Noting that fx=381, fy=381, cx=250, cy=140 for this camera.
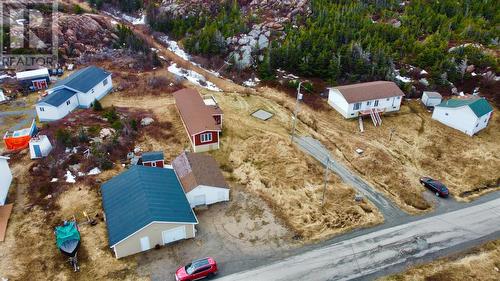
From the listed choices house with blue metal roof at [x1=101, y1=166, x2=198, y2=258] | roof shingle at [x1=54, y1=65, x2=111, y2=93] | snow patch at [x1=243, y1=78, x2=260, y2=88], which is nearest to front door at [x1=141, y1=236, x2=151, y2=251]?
house with blue metal roof at [x1=101, y1=166, x2=198, y2=258]

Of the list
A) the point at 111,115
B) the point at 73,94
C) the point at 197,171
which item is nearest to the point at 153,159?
the point at 197,171

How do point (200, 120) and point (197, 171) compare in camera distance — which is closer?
point (197, 171)

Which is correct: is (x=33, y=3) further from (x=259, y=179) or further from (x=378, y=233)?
(x=378, y=233)

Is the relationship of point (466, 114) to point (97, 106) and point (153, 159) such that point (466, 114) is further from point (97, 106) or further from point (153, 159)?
point (97, 106)

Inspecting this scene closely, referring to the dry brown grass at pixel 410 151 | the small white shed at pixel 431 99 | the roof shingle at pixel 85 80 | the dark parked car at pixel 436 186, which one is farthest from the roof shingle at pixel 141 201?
the small white shed at pixel 431 99

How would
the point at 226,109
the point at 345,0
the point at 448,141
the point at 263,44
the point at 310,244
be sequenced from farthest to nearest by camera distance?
the point at 345,0, the point at 263,44, the point at 226,109, the point at 448,141, the point at 310,244

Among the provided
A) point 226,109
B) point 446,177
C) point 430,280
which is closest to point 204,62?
point 226,109

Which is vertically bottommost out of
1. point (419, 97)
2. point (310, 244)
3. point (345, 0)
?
point (310, 244)
